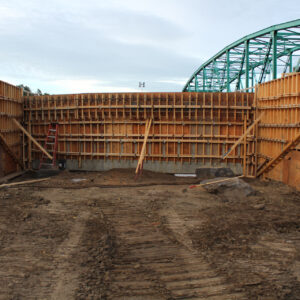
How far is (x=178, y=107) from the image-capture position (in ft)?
55.8

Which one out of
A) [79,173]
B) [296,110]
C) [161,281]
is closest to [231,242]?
[161,281]

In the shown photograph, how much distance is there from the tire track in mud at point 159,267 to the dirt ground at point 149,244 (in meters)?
0.02

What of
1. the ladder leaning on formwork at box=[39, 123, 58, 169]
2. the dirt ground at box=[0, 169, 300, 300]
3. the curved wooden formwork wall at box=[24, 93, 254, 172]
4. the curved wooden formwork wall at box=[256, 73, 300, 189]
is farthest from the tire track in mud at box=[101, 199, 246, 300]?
the ladder leaning on formwork at box=[39, 123, 58, 169]

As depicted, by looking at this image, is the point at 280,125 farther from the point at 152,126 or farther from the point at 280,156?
the point at 152,126

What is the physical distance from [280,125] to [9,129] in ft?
43.7

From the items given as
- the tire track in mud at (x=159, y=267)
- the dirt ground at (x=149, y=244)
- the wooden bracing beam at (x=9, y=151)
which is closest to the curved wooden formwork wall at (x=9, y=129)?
the wooden bracing beam at (x=9, y=151)

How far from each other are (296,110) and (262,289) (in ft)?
30.7

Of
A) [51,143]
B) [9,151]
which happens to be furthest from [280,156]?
[9,151]

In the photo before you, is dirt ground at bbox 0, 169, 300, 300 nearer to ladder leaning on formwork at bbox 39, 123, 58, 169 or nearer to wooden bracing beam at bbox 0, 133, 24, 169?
wooden bracing beam at bbox 0, 133, 24, 169

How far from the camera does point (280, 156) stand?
13797 millimetres

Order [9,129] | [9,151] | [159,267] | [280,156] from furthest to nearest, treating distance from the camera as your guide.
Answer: [9,129], [9,151], [280,156], [159,267]

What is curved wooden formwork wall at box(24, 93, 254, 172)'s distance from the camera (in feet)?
56.0

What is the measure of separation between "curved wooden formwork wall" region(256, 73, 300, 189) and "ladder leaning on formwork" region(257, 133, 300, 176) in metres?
0.07

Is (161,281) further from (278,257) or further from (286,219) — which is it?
(286,219)
